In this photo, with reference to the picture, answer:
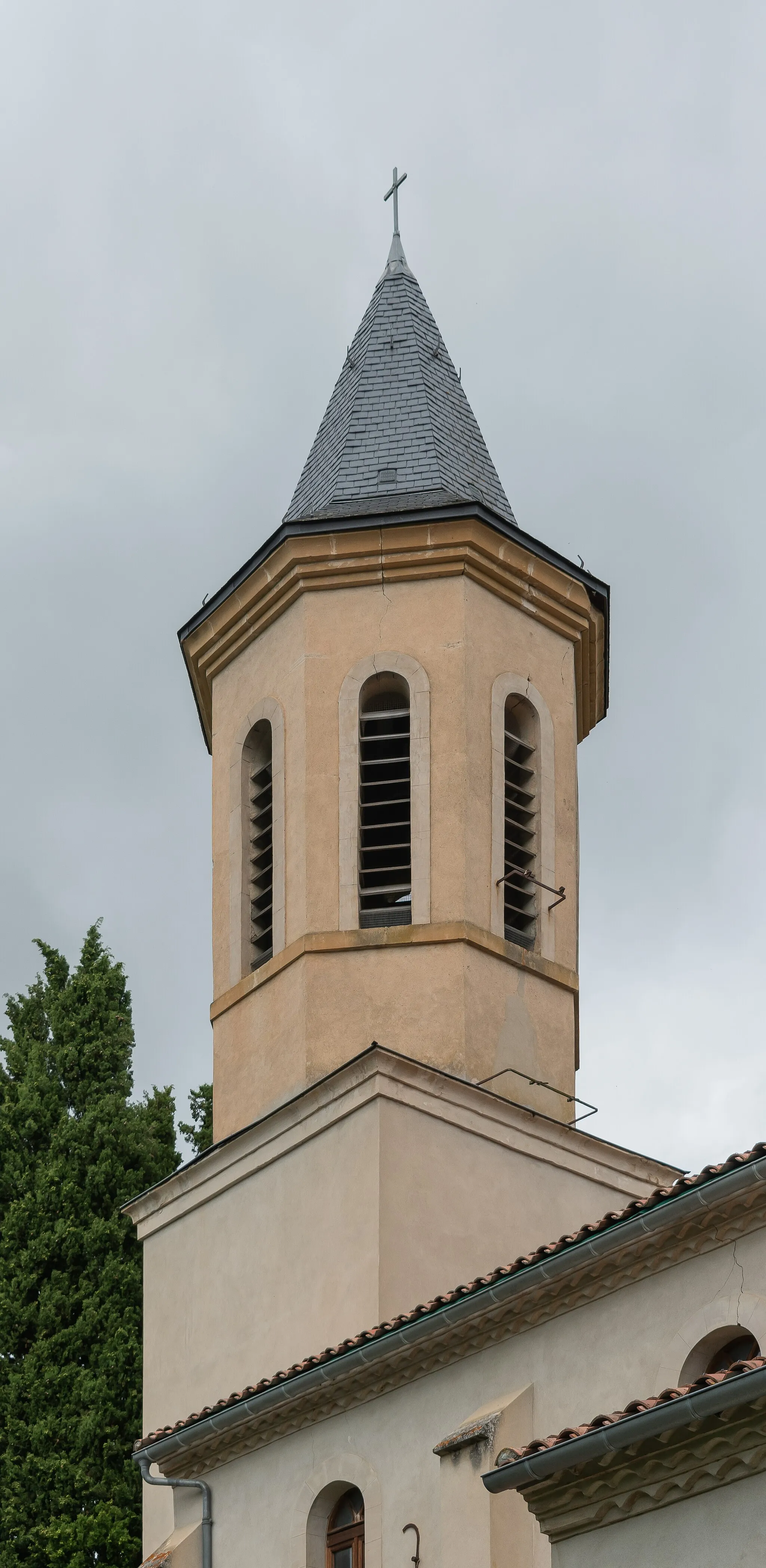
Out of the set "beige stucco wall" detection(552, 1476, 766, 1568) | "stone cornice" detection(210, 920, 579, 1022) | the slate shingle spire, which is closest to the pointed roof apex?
the slate shingle spire

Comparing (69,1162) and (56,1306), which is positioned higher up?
(69,1162)

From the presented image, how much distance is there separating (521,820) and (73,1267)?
9497 mm

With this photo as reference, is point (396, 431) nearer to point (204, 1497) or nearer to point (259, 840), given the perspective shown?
point (259, 840)

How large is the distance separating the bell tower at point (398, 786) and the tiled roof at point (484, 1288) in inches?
117

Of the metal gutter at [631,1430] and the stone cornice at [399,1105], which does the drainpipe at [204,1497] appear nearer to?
the stone cornice at [399,1105]

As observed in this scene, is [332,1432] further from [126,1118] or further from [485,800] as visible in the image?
[126,1118]

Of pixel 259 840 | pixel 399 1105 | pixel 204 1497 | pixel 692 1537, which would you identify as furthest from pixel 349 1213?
pixel 692 1537

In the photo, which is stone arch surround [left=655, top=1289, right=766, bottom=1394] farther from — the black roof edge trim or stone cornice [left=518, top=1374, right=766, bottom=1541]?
the black roof edge trim

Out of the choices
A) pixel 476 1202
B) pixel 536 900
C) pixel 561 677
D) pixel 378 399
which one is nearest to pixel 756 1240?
pixel 476 1202

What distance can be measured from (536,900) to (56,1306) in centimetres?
934

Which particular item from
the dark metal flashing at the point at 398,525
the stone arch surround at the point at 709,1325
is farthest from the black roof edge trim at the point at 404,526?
the stone arch surround at the point at 709,1325

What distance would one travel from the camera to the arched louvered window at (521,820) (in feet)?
77.8

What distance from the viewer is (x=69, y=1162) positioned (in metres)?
30.4

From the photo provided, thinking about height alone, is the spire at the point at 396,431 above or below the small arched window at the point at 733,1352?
above
